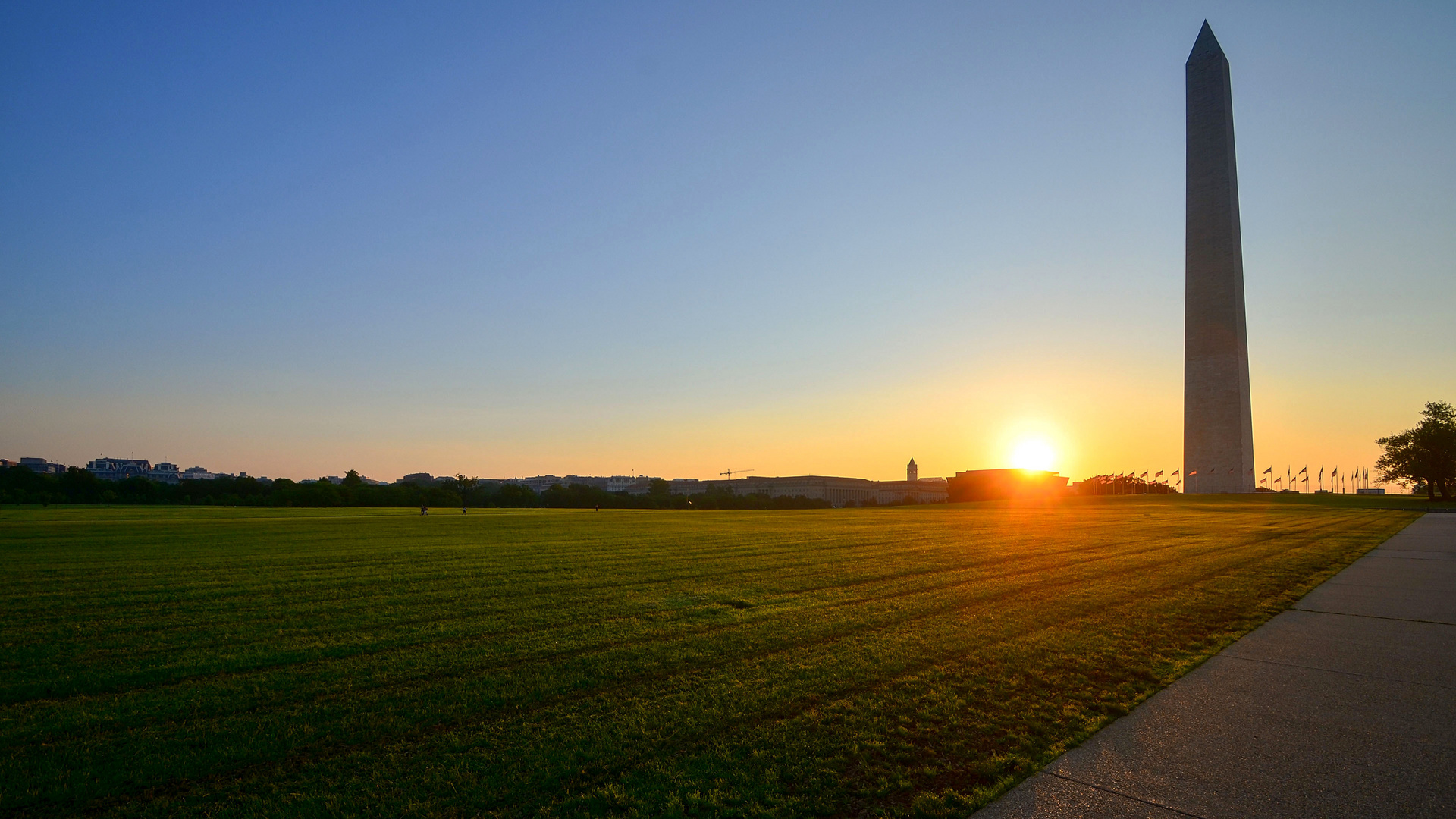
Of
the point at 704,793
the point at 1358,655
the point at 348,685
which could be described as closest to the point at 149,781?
the point at 348,685

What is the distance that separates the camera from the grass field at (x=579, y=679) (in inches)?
165

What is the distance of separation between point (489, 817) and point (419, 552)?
53.2 feet

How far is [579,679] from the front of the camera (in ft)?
20.6

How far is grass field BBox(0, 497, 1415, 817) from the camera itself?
419cm

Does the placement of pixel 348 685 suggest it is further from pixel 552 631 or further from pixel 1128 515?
pixel 1128 515

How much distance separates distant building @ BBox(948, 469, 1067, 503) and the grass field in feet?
311

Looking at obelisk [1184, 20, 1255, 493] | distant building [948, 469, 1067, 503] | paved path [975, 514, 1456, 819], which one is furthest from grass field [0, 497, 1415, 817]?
distant building [948, 469, 1067, 503]

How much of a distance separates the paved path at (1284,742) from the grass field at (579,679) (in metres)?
0.33

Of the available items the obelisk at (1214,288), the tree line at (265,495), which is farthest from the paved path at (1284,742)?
the tree line at (265,495)

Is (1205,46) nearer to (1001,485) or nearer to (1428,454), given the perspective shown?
(1428,454)

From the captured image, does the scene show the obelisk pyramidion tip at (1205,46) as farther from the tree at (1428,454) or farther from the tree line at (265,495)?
the tree line at (265,495)

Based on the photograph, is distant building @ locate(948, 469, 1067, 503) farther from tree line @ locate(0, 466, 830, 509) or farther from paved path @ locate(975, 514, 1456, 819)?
paved path @ locate(975, 514, 1456, 819)

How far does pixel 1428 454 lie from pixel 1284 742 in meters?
89.9

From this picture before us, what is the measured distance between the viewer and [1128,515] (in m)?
39.1
